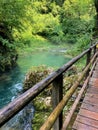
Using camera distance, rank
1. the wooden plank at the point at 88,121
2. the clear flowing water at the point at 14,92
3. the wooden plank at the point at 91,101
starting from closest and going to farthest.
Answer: the wooden plank at the point at 88,121 → the wooden plank at the point at 91,101 → the clear flowing water at the point at 14,92

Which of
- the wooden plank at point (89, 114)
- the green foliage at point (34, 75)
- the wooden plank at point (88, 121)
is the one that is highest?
the wooden plank at point (88, 121)

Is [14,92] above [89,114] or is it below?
below

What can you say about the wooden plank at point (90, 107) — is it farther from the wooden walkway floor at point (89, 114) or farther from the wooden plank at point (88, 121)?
the wooden plank at point (88, 121)

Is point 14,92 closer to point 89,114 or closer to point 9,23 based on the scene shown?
point 9,23

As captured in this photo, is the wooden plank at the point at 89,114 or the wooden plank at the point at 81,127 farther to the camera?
the wooden plank at the point at 89,114

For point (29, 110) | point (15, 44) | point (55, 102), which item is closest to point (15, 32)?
point (15, 44)

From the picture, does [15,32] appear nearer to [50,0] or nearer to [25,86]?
[25,86]

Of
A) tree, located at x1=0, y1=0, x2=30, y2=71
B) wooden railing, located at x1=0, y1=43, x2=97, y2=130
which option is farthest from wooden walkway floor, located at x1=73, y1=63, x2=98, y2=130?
tree, located at x1=0, y1=0, x2=30, y2=71

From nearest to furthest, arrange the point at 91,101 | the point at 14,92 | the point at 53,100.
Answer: the point at 53,100
the point at 91,101
the point at 14,92

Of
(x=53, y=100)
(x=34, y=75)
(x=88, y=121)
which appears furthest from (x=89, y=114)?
(x=34, y=75)

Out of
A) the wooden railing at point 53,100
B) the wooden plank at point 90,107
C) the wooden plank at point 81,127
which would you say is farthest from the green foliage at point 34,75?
the wooden railing at point 53,100

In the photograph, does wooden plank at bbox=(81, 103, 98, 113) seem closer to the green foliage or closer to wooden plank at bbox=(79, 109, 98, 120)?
wooden plank at bbox=(79, 109, 98, 120)

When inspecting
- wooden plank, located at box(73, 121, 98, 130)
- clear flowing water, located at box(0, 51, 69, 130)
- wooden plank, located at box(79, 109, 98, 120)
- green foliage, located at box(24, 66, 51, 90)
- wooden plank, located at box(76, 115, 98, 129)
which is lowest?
clear flowing water, located at box(0, 51, 69, 130)

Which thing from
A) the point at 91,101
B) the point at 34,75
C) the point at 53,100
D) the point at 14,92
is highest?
the point at 53,100
